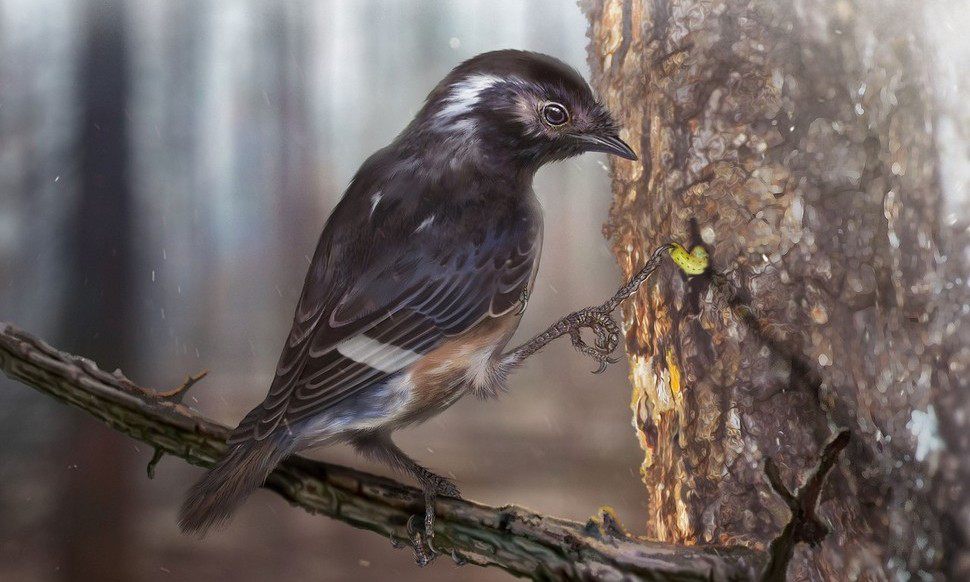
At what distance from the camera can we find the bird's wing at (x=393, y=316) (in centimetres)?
106

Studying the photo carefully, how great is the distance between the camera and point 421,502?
1077 mm

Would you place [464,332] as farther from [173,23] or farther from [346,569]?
[173,23]

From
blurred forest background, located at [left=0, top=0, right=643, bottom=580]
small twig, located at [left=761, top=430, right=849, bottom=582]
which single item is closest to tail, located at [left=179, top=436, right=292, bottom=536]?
blurred forest background, located at [left=0, top=0, right=643, bottom=580]

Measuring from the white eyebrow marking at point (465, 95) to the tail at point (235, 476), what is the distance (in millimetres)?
529

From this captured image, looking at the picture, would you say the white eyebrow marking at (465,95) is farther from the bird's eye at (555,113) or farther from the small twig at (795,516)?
the small twig at (795,516)

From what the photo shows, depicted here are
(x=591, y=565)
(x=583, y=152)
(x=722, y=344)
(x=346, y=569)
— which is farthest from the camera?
(x=346, y=569)

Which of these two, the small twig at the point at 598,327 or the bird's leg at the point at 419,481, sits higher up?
the small twig at the point at 598,327

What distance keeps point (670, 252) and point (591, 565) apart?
0.45 metres

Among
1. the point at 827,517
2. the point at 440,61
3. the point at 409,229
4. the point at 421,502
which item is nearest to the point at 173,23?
the point at 440,61

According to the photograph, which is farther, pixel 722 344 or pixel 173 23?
pixel 173 23

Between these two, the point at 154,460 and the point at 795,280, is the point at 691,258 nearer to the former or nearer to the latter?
the point at 795,280

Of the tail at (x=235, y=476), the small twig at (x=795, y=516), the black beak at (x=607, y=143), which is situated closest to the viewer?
the small twig at (x=795, y=516)

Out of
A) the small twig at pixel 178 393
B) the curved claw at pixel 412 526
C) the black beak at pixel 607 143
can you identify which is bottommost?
the small twig at pixel 178 393

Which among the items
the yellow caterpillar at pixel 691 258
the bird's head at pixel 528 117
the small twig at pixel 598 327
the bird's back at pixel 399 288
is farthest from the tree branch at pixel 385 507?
the bird's head at pixel 528 117
